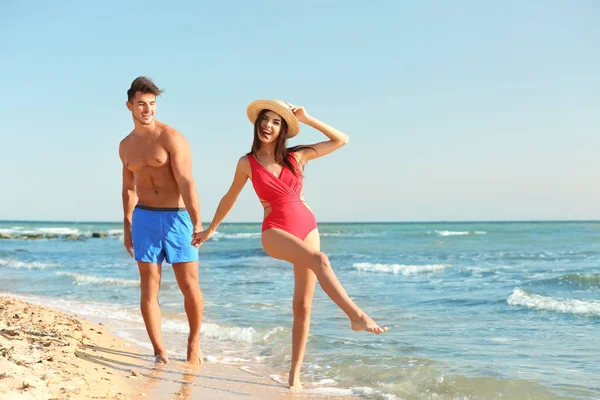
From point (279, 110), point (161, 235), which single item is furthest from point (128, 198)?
point (279, 110)

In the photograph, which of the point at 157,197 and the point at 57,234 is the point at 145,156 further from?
the point at 57,234

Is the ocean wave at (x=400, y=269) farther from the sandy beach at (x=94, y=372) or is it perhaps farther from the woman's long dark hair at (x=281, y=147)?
→ the woman's long dark hair at (x=281, y=147)

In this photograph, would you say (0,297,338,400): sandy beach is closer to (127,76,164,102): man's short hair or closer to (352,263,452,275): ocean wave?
(127,76,164,102): man's short hair

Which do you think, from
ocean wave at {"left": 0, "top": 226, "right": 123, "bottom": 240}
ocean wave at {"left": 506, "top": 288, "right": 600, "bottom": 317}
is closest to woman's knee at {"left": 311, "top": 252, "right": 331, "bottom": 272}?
ocean wave at {"left": 506, "top": 288, "right": 600, "bottom": 317}

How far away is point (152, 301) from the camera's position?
197 inches

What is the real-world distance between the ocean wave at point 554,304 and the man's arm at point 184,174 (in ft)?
19.2

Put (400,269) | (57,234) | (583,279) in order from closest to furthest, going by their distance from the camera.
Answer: (583,279), (400,269), (57,234)

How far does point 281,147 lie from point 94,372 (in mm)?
1890

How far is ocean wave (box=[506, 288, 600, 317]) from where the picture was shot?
28.2 feet

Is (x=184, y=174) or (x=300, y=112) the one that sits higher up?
(x=300, y=112)

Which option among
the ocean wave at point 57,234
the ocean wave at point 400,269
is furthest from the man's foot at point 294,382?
the ocean wave at point 57,234

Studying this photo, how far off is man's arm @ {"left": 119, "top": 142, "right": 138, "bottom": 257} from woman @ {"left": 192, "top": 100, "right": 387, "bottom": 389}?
1.06m

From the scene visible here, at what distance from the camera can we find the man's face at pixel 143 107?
190 inches

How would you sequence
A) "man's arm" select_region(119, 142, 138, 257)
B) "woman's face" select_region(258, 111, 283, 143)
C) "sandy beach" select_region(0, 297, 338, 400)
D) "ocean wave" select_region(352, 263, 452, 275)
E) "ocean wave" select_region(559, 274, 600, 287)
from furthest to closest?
"ocean wave" select_region(352, 263, 452, 275) < "ocean wave" select_region(559, 274, 600, 287) < "man's arm" select_region(119, 142, 138, 257) < "woman's face" select_region(258, 111, 283, 143) < "sandy beach" select_region(0, 297, 338, 400)
